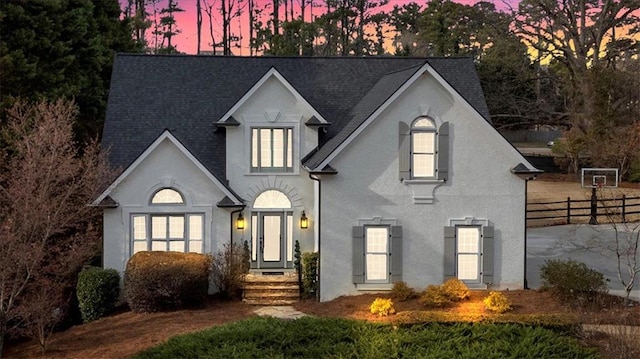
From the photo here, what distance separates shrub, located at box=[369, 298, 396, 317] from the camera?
16.5m

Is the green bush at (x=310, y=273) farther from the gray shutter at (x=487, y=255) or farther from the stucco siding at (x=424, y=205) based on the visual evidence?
the gray shutter at (x=487, y=255)

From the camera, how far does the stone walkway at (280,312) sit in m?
17.0

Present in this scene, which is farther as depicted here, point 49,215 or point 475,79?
point 475,79

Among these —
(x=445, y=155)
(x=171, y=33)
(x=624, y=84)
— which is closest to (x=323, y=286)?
(x=445, y=155)

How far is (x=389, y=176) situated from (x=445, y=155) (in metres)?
1.73

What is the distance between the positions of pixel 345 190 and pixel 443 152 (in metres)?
3.04

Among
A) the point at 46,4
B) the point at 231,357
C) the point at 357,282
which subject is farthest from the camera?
the point at 46,4

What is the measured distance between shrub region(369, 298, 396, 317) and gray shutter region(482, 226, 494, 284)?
354cm

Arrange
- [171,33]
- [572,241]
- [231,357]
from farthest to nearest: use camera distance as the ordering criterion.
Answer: [171,33]
[572,241]
[231,357]

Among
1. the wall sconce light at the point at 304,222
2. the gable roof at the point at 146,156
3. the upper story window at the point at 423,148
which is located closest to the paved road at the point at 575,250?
the upper story window at the point at 423,148

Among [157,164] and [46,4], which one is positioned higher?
[46,4]

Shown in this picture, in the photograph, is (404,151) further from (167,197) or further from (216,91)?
(216,91)

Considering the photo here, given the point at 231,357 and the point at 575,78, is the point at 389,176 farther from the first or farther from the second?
the point at 575,78

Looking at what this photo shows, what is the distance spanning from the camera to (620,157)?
45.0 m
